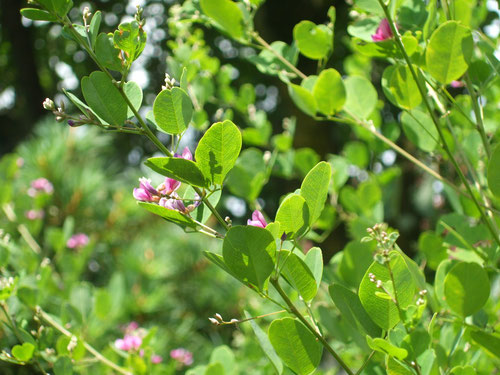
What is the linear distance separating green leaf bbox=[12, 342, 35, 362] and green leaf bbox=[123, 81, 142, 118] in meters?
0.25

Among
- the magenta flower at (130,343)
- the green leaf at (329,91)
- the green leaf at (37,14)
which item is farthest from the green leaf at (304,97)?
the magenta flower at (130,343)

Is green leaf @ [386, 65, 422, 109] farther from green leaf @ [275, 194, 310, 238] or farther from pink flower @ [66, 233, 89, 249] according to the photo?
pink flower @ [66, 233, 89, 249]

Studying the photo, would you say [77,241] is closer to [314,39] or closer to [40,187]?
[40,187]

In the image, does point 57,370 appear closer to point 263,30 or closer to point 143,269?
point 143,269

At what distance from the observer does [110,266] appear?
54.9 inches

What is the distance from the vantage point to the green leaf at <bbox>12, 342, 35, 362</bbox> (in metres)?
0.45

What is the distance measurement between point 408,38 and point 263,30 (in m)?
1.12

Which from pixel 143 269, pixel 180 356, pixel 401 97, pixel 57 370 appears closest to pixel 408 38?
pixel 401 97

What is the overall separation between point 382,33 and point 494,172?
0.16 metres

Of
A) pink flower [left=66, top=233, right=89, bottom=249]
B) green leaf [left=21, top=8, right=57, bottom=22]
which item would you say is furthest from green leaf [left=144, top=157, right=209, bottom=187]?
pink flower [left=66, top=233, right=89, bottom=249]

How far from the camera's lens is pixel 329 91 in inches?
19.4

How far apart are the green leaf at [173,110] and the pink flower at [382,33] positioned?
0.20 m

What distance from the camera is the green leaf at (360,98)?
0.54 meters

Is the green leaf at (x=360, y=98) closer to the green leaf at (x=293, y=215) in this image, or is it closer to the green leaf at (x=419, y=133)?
the green leaf at (x=419, y=133)
